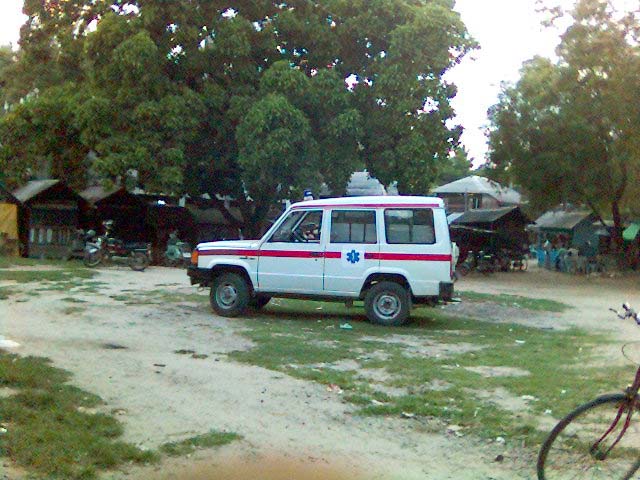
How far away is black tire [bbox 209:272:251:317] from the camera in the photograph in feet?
45.5

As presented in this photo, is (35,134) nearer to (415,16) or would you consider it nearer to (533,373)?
(415,16)

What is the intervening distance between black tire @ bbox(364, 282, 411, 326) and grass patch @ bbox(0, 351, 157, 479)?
662 cm

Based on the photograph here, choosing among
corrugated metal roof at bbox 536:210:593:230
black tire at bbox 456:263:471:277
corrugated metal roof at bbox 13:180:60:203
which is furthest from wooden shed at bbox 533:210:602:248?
corrugated metal roof at bbox 13:180:60:203

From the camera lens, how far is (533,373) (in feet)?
30.8

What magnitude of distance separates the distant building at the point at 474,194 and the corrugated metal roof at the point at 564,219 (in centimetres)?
222

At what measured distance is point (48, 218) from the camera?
93.4ft

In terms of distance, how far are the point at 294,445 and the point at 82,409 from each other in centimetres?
191

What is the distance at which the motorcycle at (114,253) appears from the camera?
81.8 ft

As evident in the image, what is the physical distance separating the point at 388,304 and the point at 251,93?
13.7 metres

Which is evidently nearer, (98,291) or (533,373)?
(533,373)

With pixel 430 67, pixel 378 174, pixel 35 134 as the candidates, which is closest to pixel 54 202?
pixel 35 134

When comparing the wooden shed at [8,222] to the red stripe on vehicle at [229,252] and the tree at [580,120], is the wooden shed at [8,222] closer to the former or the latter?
the red stripe on vehicle at [229,252]

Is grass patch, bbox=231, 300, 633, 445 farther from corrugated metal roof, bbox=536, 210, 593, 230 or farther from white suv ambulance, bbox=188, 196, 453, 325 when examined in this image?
corrugated metal roof, bbox=536, 210, 593, 230

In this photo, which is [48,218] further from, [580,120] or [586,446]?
[586,446]
